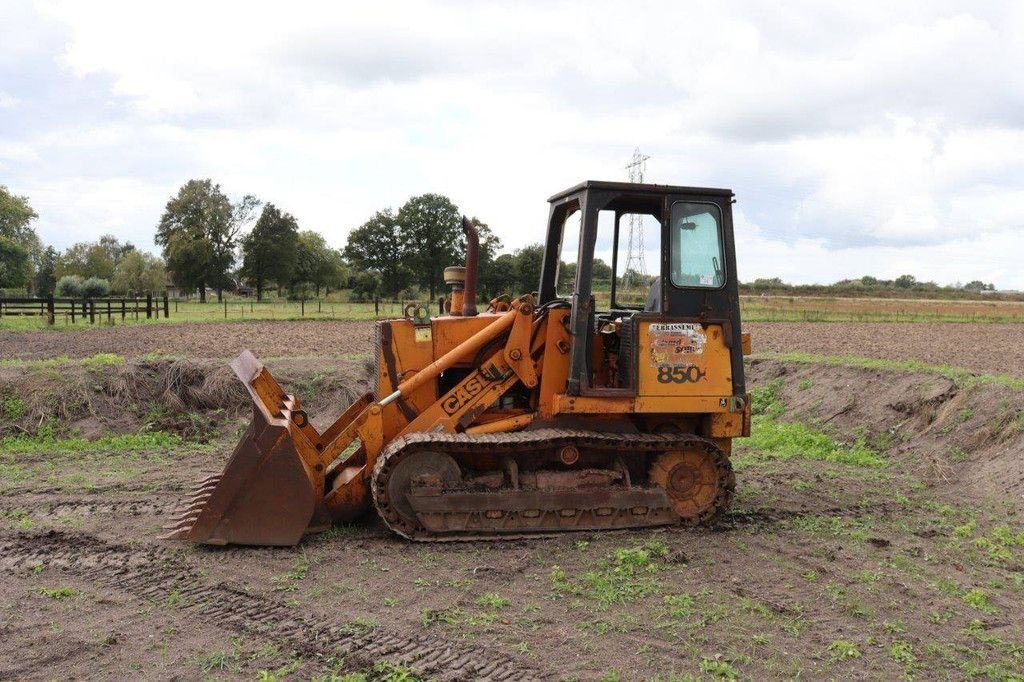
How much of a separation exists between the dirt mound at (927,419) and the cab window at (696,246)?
3.93m

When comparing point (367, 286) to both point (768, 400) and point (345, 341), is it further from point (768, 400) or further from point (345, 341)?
point (768, 400)

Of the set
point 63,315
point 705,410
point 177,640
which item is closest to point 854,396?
point 705,410

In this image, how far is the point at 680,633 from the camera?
16.8ft

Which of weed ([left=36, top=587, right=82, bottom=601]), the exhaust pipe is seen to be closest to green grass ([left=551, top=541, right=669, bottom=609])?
the exhaust pipe

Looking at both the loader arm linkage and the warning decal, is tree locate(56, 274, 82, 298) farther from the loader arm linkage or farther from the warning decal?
the warning decal

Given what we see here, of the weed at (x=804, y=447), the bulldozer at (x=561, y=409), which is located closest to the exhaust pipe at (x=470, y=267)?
the bulldozer at (x=561, y=409)

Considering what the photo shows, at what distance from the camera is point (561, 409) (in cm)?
709

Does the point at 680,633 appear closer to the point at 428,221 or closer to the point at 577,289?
the point at 577,289

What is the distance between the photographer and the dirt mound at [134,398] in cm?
1134

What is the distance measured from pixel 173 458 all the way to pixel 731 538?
6798mm

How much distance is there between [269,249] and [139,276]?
23279mm

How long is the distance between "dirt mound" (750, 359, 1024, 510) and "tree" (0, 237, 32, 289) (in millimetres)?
71218

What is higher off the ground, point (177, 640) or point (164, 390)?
point (164, 390)

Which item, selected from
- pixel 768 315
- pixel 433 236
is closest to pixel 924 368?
pixel 768 315
